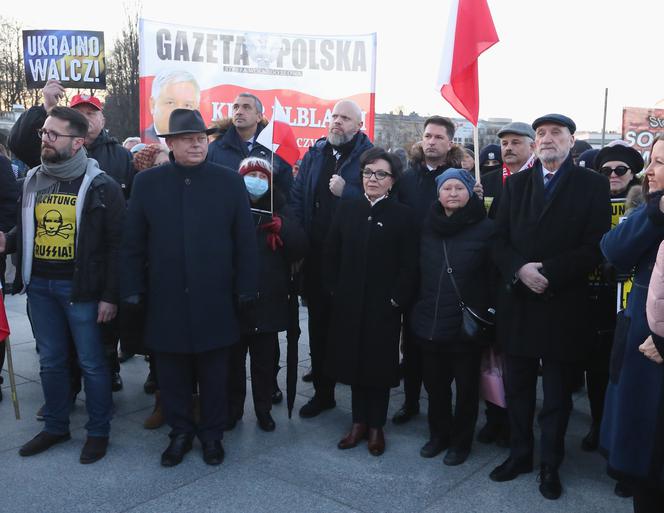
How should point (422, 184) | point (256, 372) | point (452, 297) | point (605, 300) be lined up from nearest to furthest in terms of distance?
point (452, 297) < point (605, 300) < point (256, 372) < point (422, 184)

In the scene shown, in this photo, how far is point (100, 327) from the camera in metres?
3.85

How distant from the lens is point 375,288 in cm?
396

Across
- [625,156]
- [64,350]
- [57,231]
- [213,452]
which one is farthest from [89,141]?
[625,156]

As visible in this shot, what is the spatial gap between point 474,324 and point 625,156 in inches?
64.1

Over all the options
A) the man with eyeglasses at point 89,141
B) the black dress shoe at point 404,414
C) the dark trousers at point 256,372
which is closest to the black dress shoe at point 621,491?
the black dress shoe at point 404,414

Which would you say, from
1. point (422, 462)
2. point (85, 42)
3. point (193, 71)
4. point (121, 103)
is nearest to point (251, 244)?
point (422, 462)

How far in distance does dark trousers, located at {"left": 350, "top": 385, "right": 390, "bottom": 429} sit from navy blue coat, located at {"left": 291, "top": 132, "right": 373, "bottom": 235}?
1.32m

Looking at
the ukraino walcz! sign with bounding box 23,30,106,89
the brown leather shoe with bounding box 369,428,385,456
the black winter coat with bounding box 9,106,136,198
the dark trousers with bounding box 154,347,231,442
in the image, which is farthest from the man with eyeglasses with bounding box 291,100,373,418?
the ukraino walcz! sign with bounding box 23,30,106,89

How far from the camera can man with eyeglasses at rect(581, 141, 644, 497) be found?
378 centimetres

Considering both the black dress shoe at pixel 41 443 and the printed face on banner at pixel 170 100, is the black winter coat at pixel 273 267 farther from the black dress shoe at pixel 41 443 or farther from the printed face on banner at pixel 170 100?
the printed face on banner at pixel 170 100

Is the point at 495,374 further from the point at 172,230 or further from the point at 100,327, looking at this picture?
the point at 100,327

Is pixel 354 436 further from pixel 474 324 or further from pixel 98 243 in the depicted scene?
pixel 98 243

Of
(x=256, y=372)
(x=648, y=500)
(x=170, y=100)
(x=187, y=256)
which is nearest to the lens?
(x=648, y=500)

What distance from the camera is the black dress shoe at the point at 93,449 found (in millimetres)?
3730
